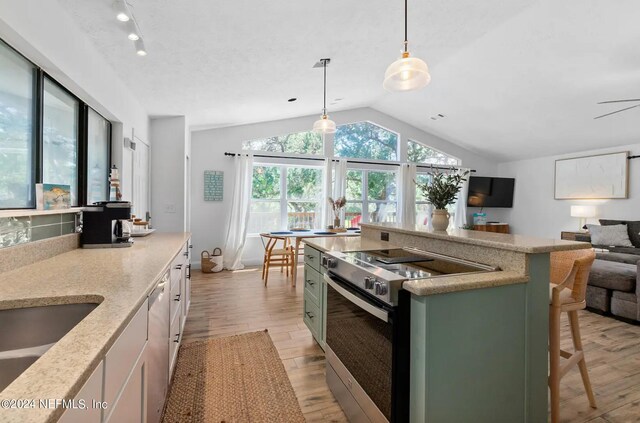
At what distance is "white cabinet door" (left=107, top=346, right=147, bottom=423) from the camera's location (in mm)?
890

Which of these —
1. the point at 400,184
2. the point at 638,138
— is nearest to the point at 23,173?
the point at 400,184

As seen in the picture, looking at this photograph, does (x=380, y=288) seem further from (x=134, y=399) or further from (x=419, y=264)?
(x=134, y=399)

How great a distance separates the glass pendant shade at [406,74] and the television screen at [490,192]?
579 cm

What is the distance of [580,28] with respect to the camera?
3.26 m

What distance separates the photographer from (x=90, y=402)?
2.26ft

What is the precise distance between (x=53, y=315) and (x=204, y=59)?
8.20 ft

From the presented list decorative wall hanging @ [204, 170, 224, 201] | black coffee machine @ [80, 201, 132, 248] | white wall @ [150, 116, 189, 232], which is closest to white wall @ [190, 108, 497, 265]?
decorative wall hanging @ [204, 170, 224, 201]

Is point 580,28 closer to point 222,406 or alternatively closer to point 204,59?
point 204,59

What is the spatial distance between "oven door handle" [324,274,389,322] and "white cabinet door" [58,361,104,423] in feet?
3.21

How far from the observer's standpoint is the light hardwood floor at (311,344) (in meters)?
1.81

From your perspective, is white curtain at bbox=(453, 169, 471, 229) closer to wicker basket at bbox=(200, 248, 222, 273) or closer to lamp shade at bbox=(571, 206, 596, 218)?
lamp shade at bbox=(571, 206, 596, 218)

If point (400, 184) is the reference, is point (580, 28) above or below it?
above

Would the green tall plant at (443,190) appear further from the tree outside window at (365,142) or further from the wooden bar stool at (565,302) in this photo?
the tree outside window at (365,142)

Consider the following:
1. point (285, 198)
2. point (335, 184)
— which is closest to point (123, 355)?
point (285, 198)
